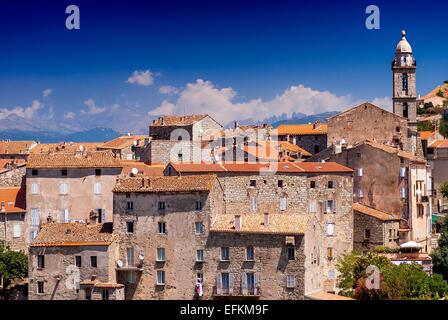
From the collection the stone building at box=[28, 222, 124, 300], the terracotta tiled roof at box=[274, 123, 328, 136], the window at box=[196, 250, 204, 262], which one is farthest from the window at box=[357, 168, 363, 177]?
A: the stone building at box=[28, 222, 124, 300]

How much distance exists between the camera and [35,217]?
44531mm

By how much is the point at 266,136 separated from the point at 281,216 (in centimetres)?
2812

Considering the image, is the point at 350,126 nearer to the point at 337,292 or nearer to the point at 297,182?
the point at 297,182

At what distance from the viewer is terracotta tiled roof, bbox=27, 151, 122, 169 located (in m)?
44.7

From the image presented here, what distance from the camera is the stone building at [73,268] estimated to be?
3844 cm

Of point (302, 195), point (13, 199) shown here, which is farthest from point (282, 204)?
point (13, 199)

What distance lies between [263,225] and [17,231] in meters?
13.9

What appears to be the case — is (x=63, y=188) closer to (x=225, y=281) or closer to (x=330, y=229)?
(x=225, y=281)

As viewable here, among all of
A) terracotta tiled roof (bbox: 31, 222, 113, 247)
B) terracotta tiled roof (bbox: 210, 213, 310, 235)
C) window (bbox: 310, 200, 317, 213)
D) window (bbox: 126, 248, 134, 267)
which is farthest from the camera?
window (bbox: 310, 200, 317, 213)

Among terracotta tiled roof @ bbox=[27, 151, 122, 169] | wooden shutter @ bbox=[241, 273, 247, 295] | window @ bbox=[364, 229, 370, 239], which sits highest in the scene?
terracotta tiled roof @ bbox=[27, 151, 122, 169]

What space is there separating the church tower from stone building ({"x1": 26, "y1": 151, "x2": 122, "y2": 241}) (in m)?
23.7

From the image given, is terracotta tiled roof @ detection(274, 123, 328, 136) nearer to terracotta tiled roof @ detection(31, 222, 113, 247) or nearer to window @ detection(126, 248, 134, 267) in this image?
terracotta tiled roof @ detection(31, 222, 113, 247)

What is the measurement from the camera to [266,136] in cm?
6656
